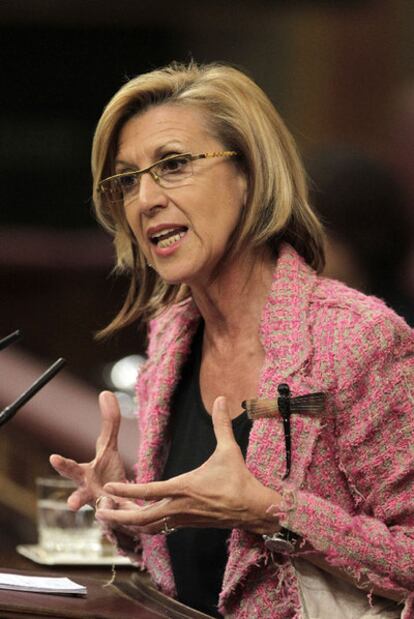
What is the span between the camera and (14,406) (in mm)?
1814

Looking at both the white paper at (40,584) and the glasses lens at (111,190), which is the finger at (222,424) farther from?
the glasses lens at (111,190)

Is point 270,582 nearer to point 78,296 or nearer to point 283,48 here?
point 283,48

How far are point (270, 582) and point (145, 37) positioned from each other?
3.96 metres

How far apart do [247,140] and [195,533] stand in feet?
1.95

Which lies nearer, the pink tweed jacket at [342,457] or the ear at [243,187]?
the pink tweed jacket at [342,457]

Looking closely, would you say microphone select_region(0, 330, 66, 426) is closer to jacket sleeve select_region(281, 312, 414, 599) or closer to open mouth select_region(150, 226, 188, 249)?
open mouth select_region(150, 226, 188, 249)

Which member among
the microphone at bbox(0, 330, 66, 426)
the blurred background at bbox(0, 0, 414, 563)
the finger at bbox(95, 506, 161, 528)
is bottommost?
the blurred background at bbox(0, 0, 414, 563)

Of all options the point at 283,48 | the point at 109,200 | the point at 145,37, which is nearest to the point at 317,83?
the point at 283,48

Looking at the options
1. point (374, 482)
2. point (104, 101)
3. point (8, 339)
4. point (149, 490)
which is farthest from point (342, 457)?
point (104, 101)

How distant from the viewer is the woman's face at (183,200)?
1926mm

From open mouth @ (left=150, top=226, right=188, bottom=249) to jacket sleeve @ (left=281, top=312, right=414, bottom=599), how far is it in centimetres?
33

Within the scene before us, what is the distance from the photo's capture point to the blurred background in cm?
476

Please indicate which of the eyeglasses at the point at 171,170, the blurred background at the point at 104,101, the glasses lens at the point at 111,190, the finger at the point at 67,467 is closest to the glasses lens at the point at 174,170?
the eyeglasses at the point at 171,170

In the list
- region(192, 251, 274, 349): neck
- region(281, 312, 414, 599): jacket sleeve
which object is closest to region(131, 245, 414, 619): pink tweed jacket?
region(281, 312, 414, 599): jacket sleeve
